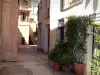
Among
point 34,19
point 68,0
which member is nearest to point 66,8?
point 68,0

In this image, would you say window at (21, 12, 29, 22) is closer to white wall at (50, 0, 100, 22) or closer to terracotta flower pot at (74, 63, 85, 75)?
white wall at (50, 0, 100, 22)

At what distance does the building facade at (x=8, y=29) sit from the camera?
1402 cm

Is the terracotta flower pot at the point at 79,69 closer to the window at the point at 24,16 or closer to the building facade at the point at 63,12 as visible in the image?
the building facade at the point at 63,12

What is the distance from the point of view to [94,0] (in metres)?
9.41

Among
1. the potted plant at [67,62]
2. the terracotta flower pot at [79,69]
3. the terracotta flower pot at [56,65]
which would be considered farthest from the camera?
the terracotta flower pot at [56,65]

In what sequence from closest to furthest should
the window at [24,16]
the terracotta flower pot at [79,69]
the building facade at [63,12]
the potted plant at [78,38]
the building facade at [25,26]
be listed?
the building facade at [63,12], the terracotta flower pot at [79,69], the potted plant at [78,38], the building facade at [25,26], the window at [24,16]

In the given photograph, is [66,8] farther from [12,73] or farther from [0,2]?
[12,73]

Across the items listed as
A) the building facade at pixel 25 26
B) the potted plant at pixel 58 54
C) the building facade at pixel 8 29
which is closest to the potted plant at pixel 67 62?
the potted plant at pixel 58 54

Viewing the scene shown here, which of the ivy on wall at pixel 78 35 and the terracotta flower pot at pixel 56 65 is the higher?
the ivy on wall at pixel 78 35

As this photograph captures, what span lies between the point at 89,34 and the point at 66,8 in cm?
381

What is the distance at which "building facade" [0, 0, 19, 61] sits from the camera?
1402 centimetres

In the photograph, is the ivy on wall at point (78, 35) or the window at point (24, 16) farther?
the window at point (24, 16)

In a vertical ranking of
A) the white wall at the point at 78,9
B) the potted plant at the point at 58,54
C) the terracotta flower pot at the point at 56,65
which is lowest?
the terracotta flower pot at the point at 56,65

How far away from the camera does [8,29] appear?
1407 cm
